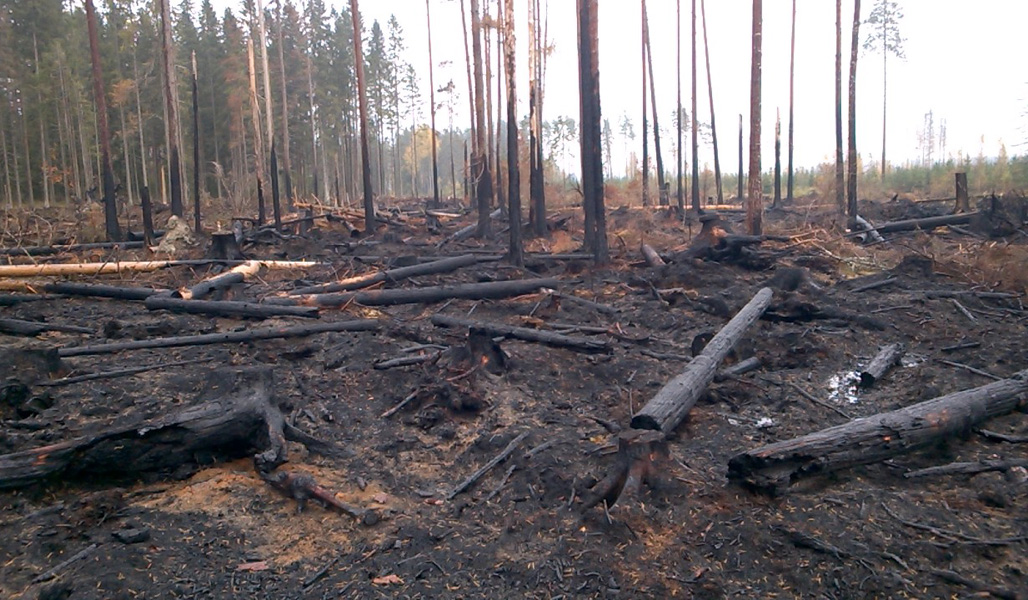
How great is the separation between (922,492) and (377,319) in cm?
725

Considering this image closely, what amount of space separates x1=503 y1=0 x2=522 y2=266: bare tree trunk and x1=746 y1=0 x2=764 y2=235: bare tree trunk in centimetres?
553

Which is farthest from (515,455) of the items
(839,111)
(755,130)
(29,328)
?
(839,111)

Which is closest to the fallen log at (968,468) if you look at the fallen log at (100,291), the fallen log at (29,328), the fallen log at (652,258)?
the fallen log at (652,258)

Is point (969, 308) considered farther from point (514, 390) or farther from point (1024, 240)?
point (514, 390)

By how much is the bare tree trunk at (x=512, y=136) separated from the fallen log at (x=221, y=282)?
525 centimetres

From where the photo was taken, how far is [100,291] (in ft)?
36.3

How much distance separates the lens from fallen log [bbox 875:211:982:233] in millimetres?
17516

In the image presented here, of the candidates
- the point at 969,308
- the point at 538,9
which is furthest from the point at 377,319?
the point at 538,9

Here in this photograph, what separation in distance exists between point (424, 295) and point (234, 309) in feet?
9.72

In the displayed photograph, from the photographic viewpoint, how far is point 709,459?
551 centimetres

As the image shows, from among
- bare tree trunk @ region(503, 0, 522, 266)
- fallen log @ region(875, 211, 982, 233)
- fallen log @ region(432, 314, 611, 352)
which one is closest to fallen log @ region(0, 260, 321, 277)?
bare tree trunk @ region(503, 0, 522, 266)

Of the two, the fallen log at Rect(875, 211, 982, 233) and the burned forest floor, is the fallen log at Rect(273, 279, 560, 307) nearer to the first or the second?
the burned forest floor

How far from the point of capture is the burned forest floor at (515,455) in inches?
154

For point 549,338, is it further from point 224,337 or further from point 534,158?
point 534,158
